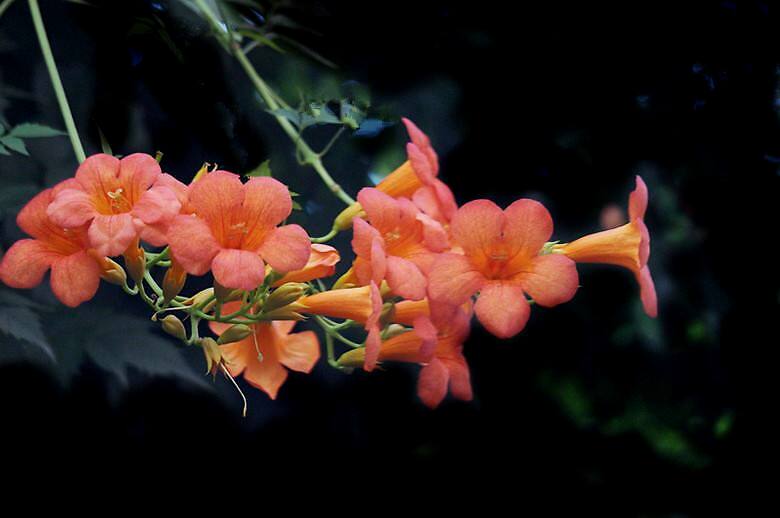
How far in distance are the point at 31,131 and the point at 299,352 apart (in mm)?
397

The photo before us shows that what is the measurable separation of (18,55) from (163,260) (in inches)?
19.4

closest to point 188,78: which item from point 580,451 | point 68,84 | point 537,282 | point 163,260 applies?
point 68,84

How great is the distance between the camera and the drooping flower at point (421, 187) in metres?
0.81

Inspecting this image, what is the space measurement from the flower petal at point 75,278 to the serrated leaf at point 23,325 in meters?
0.16

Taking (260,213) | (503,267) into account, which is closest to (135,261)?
(260,213)

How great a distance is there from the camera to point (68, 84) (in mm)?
1037

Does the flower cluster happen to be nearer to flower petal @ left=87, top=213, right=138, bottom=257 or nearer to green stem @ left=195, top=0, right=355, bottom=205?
flower petal @ left=87, top=213, right=138, bottom=257

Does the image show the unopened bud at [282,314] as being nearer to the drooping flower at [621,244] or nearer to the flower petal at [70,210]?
the flower petal at [70,210]

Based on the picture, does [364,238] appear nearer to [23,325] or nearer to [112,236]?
[112,236]

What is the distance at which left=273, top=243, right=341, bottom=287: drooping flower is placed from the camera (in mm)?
714

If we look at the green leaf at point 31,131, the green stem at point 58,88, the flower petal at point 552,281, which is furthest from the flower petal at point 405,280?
the green leaf at point 31,131

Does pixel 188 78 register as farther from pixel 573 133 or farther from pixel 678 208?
pixel 678 208

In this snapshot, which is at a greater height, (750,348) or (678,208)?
(678,208)

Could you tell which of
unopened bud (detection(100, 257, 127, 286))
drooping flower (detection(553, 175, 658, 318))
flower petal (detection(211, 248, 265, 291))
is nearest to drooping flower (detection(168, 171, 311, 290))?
flower petal (detection(211, 248, 265, 291))
